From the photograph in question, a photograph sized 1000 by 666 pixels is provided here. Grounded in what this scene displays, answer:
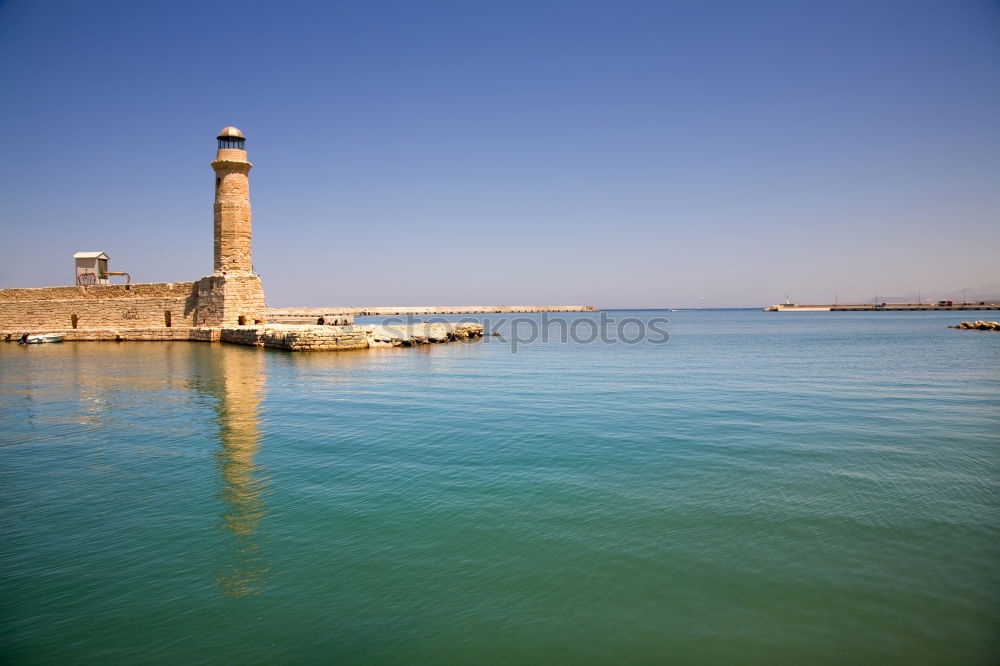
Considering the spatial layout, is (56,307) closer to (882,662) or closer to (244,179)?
(244,179)

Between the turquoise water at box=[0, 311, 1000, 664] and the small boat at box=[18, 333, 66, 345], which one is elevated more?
the small boat at box=[18, 333, 66, 345]

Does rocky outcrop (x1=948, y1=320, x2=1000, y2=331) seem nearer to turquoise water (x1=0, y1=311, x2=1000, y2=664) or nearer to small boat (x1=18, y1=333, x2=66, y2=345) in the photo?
turquoise water (x1=0, y1=311, x2=1000, y2=664)

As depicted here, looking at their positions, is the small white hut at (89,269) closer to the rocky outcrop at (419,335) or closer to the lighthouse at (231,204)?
the lighthouse at (231,204)

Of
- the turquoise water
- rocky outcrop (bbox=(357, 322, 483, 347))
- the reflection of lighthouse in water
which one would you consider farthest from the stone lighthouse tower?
the turquoise water

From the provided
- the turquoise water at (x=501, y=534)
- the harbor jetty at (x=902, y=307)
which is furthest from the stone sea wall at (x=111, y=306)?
the harbor jetty at (x=902, y=307)

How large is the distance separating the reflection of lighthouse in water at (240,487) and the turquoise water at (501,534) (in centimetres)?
4

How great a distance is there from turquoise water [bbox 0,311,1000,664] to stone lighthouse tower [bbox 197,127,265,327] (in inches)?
744

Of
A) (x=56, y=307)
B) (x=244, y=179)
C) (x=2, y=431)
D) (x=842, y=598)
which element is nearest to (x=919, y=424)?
(x=842, y=598)

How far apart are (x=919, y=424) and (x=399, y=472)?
928 centimetres

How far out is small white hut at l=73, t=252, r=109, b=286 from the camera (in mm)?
36156

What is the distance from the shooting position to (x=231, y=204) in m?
28.8

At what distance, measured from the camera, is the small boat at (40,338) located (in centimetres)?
2877

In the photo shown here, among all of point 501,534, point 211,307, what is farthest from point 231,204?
point 501,534

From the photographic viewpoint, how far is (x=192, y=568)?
4.53 metres
